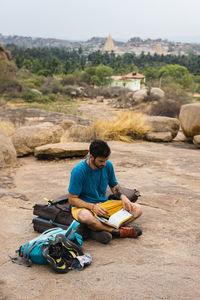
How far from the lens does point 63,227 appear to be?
321 cm

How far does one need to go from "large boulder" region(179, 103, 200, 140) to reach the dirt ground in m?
3.58

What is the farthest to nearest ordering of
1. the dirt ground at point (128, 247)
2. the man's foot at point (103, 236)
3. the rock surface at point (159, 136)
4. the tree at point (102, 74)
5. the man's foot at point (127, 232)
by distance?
the tree at point (102, 74)
the rock surface at point (159, 136)
the man's foot at point (127, 232)
the man's foot at point (103, 236)
the dirt ground at point (128, 247)

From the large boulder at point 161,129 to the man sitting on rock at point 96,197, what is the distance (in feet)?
Answer: 20.4

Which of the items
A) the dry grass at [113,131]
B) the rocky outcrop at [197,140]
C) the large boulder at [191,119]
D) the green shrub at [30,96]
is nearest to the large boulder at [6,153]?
the dry grass at [113,131]

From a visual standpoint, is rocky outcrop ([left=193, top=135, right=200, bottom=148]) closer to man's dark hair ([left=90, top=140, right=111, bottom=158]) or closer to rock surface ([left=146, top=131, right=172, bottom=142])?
rock surface ([left=146, top=131, right=172, bottom=142])

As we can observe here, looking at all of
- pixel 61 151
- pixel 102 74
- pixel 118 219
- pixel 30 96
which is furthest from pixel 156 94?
pixel 102 74

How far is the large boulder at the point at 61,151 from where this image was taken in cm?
693

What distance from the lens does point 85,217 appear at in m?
3.09

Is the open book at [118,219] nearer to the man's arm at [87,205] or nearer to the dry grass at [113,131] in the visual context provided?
the man's arm at [87,205]

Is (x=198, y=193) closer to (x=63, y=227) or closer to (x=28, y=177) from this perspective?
(x=63, y=227)

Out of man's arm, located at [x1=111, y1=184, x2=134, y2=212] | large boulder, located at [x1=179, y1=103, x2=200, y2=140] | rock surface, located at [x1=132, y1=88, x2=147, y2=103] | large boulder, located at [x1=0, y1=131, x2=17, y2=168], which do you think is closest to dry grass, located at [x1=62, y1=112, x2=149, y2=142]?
large boulder, located at [x1=179, y1=103, x2=200, y2=140]

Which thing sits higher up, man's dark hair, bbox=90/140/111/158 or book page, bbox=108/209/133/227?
man's dark hair, bbox=90/140/111/158

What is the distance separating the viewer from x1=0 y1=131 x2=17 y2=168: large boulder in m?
6.31

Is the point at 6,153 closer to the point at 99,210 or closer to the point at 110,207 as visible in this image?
the point at 110,207
